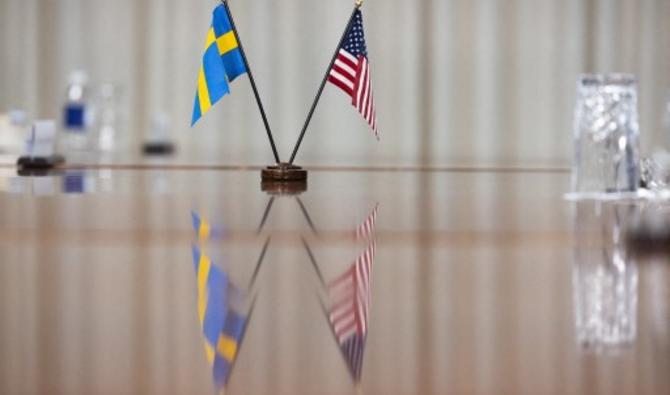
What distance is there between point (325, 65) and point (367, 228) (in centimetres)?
685

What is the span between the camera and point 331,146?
312 inches

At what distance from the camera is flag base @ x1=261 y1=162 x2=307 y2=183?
2.16 meters

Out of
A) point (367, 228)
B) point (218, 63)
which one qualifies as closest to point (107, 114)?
point (218, 63)

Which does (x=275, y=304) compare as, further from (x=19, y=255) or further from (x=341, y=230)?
(x=341, y=230)

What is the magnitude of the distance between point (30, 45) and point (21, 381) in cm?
794

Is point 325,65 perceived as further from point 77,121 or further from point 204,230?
point 204,230

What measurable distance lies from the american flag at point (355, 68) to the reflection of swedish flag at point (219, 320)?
1352 mm

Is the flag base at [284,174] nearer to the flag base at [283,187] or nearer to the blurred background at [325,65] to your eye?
the flag base at [283,187]

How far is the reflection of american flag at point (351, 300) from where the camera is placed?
0.55m

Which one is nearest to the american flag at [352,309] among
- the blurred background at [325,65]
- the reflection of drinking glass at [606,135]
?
the reflection of drinking glass at [606,135]

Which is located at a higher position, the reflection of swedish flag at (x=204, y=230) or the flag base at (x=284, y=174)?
the flag base at (x=284, y=174)

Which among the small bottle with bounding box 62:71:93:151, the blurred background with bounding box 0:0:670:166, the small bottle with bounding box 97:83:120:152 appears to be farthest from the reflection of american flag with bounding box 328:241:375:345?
the blurred background with bounding box 0:0:670:166

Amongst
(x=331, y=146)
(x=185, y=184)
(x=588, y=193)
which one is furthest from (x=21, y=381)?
(x=331, y=146)

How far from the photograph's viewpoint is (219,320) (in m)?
0.57
